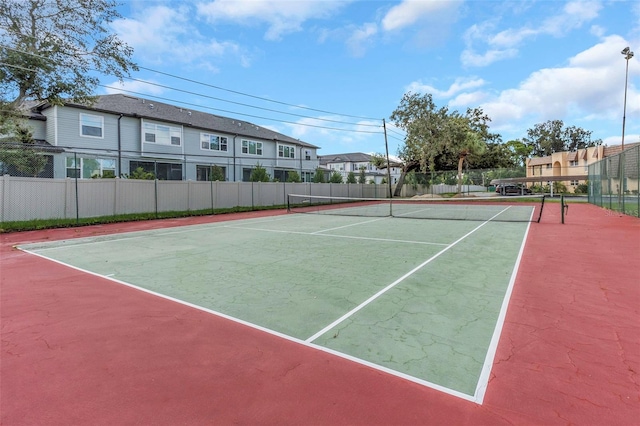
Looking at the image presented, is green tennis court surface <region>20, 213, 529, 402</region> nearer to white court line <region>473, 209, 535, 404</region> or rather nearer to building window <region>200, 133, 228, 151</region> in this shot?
white court line <region>473, 209, 535, 404</region>

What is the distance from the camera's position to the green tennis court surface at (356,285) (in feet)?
10.6

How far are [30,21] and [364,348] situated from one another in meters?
19.9

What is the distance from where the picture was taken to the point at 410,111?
37.2 meters

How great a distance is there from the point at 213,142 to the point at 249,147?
418cm

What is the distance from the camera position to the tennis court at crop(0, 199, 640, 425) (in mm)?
2406

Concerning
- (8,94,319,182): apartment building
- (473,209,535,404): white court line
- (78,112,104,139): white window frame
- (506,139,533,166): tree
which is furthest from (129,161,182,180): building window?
(506,139,533,166): tree

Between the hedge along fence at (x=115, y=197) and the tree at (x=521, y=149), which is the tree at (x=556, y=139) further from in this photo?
the hedge along fence at (x=115, y=197)

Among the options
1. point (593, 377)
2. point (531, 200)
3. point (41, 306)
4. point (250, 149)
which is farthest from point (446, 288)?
point (531, 200)

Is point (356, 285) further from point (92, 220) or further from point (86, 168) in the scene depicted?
point (86, 168)

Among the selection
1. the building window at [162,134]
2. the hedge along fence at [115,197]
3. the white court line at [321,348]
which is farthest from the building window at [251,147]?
the white court line at [321,348]

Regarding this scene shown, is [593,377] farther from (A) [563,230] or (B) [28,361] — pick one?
(A) [563,230]

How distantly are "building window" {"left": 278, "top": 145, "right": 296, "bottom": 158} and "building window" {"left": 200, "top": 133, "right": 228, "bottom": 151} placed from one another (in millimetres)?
7096

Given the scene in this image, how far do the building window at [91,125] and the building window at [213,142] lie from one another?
26.0 feet

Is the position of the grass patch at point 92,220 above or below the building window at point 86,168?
below
